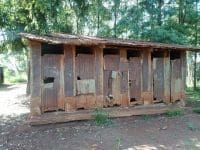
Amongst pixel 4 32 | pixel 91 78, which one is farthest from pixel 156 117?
pixel 4 32

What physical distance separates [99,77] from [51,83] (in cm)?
174

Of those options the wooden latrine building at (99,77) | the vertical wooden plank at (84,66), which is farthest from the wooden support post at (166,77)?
the vertical wooden plank at (84,66)

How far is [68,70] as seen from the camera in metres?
11.0

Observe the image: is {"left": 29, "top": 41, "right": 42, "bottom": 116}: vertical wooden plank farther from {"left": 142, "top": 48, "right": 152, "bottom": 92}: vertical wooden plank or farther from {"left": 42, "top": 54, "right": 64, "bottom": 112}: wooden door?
{"left": 142, "top": 48, "right": 152, "bottom": 92}: vertical wooden plank

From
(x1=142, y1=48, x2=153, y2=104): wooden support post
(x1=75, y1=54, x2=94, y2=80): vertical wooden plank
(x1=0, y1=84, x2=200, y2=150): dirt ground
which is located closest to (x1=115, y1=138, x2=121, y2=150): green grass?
(x1=0, y1=84, x2=200, y2=150): dirt ground

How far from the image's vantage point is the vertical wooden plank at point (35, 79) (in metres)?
10.5

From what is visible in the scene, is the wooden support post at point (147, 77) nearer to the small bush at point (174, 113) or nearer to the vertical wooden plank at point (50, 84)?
the small bush at point (174, 113)

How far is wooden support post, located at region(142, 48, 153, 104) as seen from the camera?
12.3m

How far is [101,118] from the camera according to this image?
10.8 metres

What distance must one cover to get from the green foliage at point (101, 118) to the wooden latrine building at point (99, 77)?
0.27 meters

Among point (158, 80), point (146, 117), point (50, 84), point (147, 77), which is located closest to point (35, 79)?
point (50, 84)

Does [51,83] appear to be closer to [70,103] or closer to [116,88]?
[70,103]

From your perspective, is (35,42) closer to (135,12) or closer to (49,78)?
(49,78)

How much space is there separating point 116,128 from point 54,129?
76.6 inches
